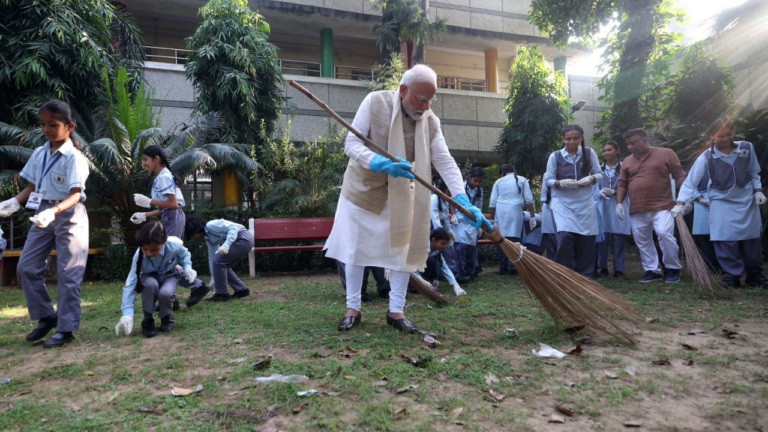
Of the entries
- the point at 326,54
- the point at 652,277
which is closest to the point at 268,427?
the point at 652,277

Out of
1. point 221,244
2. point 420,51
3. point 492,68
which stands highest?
point 492,68

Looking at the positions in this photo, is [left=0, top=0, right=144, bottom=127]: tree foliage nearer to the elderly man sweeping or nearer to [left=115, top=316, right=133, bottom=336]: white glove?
[left=115, top=316, right=133, bottom=336]: white glove

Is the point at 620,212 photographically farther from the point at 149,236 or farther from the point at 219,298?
the point at 149,236

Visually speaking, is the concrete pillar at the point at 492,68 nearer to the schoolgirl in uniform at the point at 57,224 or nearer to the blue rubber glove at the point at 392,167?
the blue rubber glove at the point at 392,167

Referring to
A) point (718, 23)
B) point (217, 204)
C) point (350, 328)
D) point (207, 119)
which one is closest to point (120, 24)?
point (207, 119)

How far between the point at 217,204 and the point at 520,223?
5.59 metres

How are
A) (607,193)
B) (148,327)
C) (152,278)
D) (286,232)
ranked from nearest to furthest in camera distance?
(148,327) → (152,278) → (607,193) → (286,232)

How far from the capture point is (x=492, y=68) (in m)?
17.6

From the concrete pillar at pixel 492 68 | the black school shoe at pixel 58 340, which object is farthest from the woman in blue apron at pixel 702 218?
the concrete pillar at pixel 492 68

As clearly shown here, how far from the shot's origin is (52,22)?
9055 millimetres

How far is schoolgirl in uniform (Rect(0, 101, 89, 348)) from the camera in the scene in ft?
12.4

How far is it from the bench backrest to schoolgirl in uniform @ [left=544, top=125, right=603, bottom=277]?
380cm

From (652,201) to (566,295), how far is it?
12.4ft

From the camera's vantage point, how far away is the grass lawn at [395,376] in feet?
7.28
